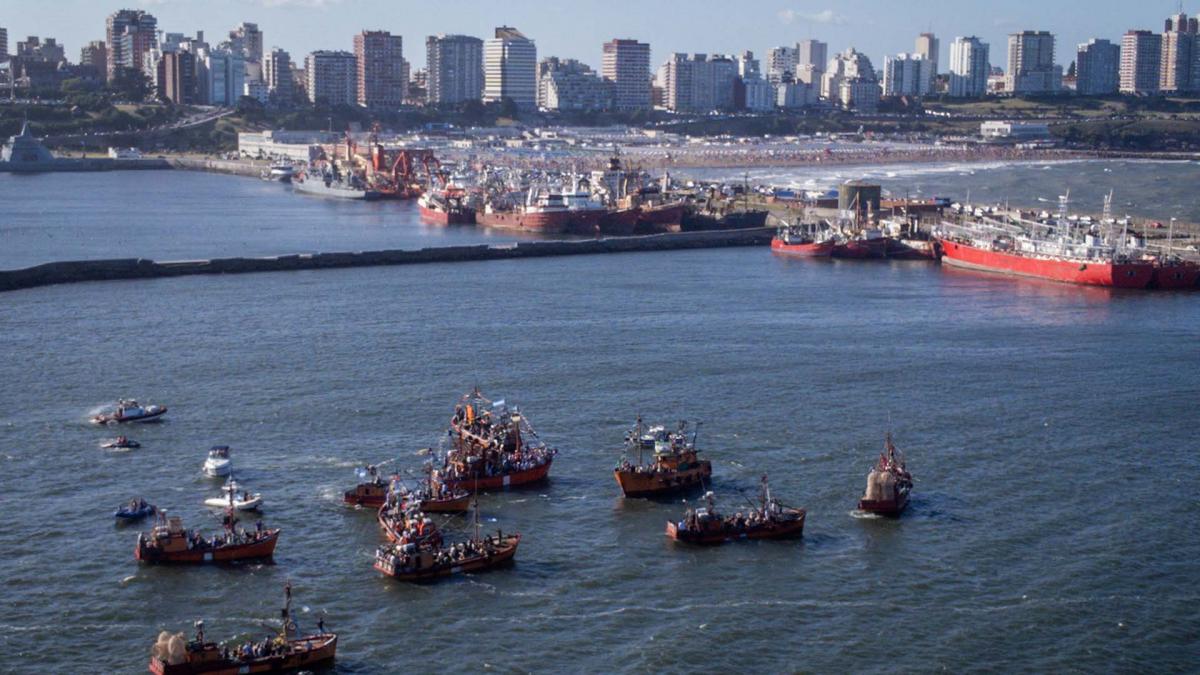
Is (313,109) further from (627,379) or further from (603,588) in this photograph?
(603,588)

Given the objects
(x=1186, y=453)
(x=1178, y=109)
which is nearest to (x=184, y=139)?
(x=1178, y=109)

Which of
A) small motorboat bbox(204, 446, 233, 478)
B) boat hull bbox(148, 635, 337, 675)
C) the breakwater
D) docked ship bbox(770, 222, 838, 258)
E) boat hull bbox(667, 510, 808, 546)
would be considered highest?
docked ship bbox(770, 222, 838, 258)

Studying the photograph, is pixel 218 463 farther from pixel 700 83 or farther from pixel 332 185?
pixel 700 83

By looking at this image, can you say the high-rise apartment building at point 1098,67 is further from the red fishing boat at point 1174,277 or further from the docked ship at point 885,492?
the docked ship at point 885,492

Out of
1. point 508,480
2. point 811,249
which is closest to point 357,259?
point 811,249

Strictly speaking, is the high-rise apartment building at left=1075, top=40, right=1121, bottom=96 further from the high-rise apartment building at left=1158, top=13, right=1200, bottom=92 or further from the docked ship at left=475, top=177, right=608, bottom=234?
the docked ship at left=475, top=177, right=608, bottom=234

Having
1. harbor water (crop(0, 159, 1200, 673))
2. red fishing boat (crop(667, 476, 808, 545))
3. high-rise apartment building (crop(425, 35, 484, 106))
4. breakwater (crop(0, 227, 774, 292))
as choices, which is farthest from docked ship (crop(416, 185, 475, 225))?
high-rise apartment building (crop(425, 35, 484, 106))
